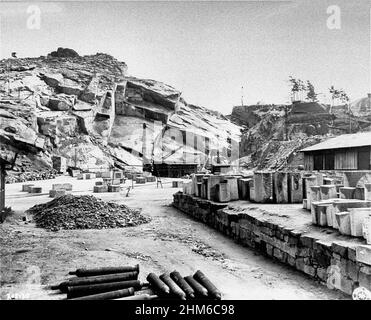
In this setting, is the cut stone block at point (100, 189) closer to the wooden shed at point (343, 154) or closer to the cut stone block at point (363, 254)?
the wooden shed at point (343, 154)

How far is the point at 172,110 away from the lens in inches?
2516

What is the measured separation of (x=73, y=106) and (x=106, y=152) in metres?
9.87

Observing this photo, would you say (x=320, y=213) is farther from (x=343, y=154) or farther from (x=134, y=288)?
(x=343, y=154)

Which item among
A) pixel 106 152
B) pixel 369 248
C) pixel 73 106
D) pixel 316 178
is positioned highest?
pixel 73 106

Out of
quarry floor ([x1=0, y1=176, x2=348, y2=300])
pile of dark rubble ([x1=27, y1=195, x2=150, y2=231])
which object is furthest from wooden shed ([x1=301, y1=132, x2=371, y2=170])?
pile of dark rubble ([x1=27, y1=195, x2=150, y2=231])

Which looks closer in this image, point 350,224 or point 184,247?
point 350,224

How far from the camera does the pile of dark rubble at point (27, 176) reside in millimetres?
32406

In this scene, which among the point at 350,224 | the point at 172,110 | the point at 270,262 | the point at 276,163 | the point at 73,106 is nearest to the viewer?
the point at 350,224

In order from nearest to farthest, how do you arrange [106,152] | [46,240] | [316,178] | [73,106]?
[46,240] < [316,178] < [106,152] < [73,106]

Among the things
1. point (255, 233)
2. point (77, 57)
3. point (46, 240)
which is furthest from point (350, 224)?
point (77, 57)

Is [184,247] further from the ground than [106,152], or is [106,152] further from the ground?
[106,152]

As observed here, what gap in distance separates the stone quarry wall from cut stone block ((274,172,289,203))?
161cm

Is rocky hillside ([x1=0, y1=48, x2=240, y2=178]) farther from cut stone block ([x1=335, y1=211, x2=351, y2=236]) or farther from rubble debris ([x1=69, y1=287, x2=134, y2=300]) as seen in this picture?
cut stone block ([x1=335, y1=211, x2=351, y2=236])
